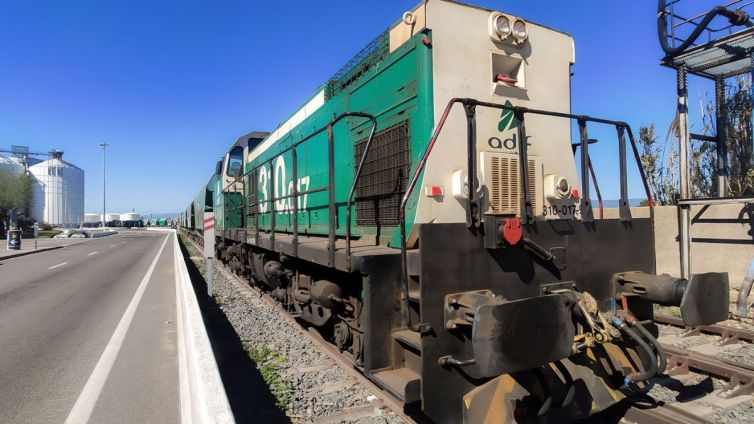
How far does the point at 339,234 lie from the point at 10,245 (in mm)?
28667

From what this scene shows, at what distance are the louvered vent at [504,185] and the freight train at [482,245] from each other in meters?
0.01

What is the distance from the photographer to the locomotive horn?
313 cm

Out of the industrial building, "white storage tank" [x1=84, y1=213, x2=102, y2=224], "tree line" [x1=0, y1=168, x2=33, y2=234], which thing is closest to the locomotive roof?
"tree line" [x1=0, y1=168, x2=33, y2=234]

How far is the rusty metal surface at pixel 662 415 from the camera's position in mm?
3275

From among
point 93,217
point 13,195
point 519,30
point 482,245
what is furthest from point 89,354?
point 93,217

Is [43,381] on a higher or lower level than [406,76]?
lower

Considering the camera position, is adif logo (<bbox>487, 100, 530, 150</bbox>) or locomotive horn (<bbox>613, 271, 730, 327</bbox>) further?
adif logo (<bbox>487, 100, 530, 150</bbox>)

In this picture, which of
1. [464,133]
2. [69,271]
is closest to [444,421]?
[464,133]

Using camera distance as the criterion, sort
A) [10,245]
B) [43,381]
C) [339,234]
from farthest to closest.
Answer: [10,245] → [339,234] → [43,381]

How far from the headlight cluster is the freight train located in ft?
0.04

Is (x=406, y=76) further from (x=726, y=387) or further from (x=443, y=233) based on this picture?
(x=726, y=387)

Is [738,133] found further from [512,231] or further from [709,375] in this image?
[512,231]

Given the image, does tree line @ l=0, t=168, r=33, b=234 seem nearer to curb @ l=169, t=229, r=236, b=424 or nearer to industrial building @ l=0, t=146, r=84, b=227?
industrial building @ l=0, t=146, r=84, b=227

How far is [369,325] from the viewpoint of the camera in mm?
3299
